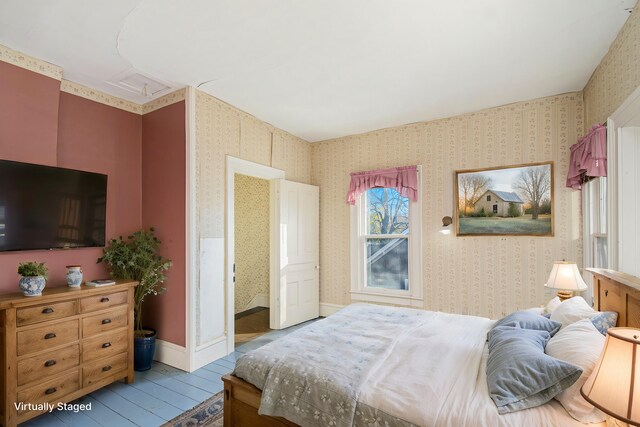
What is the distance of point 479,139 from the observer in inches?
148

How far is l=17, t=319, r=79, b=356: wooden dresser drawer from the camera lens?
7.17 feet

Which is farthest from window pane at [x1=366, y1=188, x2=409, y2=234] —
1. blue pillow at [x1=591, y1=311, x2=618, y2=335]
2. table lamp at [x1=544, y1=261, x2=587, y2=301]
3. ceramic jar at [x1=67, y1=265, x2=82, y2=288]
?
ceramic jar at [x1=67, y1=265, x2=82, y2=288]

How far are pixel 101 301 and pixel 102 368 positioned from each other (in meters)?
0.55

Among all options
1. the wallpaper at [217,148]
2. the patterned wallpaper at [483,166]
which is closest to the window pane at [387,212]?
the patterned wallpaper at [483,166]

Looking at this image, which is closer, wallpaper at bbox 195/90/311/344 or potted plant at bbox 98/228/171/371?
potted plant at bbox 98/228/171/371

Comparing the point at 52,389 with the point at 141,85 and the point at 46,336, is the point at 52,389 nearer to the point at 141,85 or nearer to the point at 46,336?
the point at 46,336

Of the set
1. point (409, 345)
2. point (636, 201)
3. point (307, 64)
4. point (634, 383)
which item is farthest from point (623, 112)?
point (307, 64)

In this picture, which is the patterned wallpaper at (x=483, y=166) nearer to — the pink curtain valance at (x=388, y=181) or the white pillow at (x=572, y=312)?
the pink curtain valance at (x=388, y=181)

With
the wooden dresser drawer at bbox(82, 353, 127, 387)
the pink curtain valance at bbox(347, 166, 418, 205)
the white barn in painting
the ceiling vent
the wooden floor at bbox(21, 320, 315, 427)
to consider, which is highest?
the ceiling vent

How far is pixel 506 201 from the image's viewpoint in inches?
141

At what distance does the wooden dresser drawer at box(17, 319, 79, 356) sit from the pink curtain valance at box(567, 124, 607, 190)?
4279 mm

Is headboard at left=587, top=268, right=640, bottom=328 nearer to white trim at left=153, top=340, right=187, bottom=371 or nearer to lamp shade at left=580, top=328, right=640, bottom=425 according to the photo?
lamp shade at left=580, top=328, right=640, bottom=425

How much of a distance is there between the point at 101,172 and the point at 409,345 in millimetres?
3264

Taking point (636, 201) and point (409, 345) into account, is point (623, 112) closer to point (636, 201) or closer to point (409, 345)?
point (636, 201)
